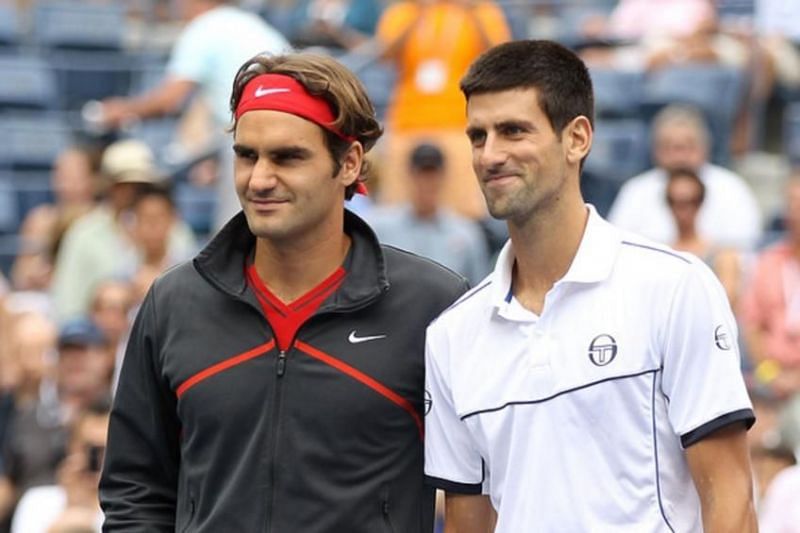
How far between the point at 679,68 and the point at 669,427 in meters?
8.63

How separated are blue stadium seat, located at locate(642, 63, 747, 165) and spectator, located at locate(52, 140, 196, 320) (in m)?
3.46

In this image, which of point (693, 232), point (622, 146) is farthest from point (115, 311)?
point (622, 146)

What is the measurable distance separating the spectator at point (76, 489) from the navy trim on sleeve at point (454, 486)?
3791 mm

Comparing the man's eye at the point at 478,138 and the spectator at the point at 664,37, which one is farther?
the spectator at the point at 664,37

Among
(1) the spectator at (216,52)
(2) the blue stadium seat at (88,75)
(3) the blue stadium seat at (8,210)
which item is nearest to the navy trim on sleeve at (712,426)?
(1) the spectator at (216,52)

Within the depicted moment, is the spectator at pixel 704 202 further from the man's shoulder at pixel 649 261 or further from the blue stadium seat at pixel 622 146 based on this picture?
the man's shoulder at pixel 649 261

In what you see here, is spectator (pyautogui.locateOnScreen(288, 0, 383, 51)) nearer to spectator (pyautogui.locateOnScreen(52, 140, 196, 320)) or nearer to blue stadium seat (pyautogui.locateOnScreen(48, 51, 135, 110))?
blue stadium seat (pyautogui.locateOnScreen(48, 51, 135, 110))

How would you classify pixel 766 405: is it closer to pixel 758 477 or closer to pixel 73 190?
pixel 758 477

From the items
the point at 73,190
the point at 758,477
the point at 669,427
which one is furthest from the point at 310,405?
the point at 73,190

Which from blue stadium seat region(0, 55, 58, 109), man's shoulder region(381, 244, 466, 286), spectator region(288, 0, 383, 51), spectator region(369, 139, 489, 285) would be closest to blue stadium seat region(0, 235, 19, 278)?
blue stadium seat region(0, 55, 58, 109)

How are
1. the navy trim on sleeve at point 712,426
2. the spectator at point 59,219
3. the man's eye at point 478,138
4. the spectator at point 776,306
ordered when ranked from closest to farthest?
the navy trim on sleeve at point 712,426 < the man's eye at point 478,138 < the spectator at point 776,306 < the spectator at point 59,219

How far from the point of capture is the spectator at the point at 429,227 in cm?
929

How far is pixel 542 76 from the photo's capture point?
399cm

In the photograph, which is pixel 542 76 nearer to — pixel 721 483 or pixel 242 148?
pixel 242 148
